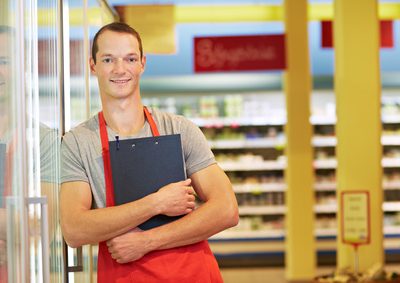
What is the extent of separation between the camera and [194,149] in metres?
2.75

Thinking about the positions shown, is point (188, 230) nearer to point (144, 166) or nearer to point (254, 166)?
point (144, 166)

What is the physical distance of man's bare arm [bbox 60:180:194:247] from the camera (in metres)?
2.52

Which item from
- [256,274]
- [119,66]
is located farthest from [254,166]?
[119,66]

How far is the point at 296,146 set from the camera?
11773mm

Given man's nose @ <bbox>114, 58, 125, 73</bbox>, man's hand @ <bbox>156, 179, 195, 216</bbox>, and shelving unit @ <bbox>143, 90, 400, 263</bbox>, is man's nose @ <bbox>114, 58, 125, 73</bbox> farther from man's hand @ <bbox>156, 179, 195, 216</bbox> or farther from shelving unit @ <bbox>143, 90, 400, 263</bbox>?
shelving unit @ <bbox>143, 90, 400, 263</bbox>

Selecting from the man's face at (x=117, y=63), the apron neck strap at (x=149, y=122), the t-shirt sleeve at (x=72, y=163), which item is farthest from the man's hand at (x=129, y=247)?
the man's face at (x=117, y=63)

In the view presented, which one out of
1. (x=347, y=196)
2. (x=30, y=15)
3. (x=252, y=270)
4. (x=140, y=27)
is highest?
(x=140, y=27)

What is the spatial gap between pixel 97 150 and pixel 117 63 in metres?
0.28

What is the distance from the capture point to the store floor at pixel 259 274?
1255 cm

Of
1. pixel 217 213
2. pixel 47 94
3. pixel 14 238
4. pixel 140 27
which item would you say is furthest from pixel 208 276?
pixel 140 27

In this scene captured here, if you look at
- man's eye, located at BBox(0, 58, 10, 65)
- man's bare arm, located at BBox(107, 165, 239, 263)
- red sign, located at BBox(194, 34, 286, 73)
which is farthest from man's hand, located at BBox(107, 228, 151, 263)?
red sign, located at BBox(194, 34, 286, 73)

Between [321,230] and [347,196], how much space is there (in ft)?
21.9

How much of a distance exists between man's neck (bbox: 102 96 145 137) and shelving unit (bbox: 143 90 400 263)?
11.7m

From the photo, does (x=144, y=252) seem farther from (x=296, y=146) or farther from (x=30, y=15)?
(x=296, y=146)
